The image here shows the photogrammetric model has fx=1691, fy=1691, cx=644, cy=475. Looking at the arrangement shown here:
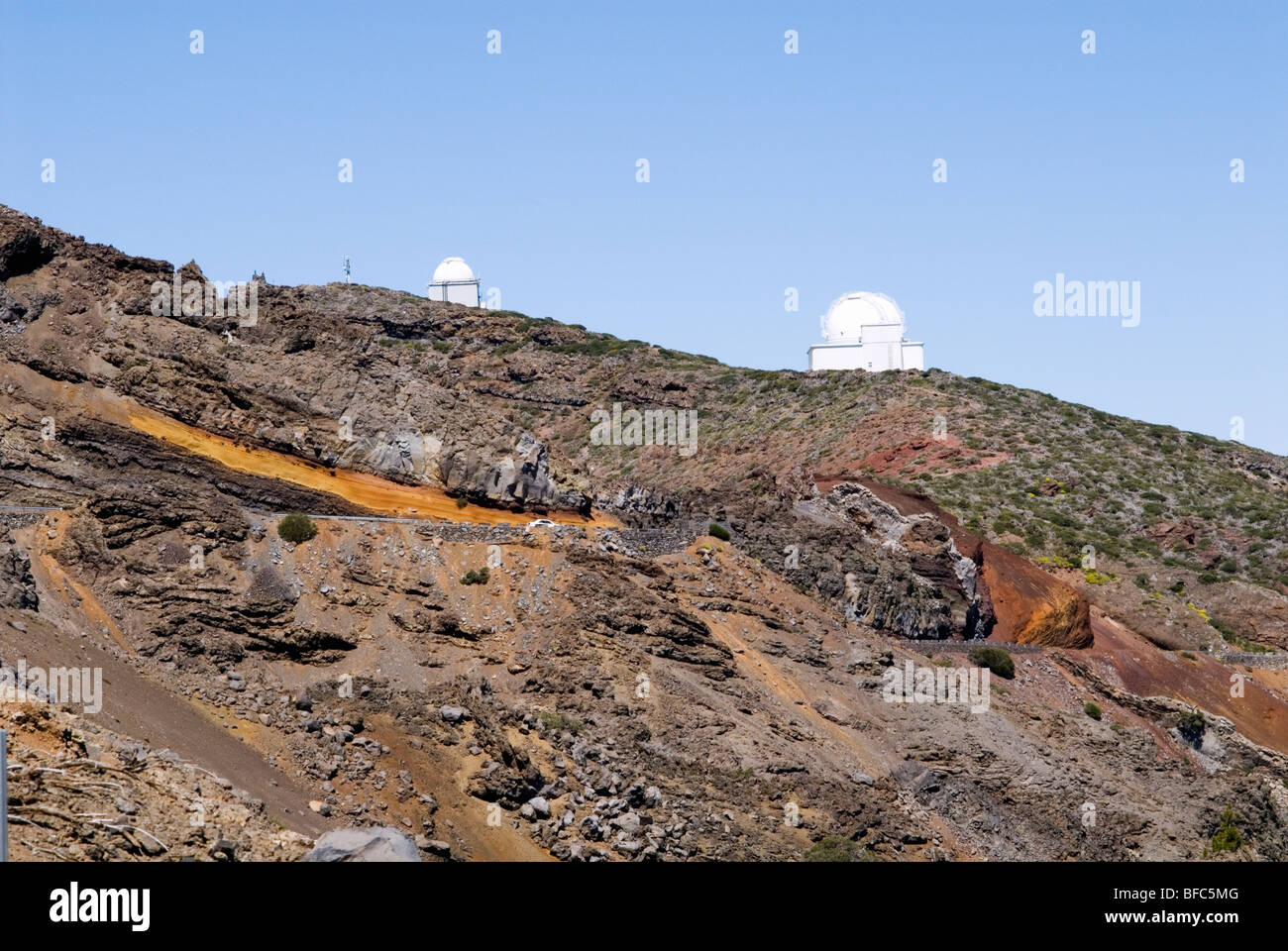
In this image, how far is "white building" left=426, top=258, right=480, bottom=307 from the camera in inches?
4680

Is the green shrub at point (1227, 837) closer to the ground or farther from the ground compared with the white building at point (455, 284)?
closer to the ground

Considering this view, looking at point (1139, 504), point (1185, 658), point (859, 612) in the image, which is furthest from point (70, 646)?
point (1139, 504)

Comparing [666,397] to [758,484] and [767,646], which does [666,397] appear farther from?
[767,646]

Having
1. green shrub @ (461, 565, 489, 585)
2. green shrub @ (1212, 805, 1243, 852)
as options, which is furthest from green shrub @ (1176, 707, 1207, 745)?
green shrub @ (461, 565, 489, 585)

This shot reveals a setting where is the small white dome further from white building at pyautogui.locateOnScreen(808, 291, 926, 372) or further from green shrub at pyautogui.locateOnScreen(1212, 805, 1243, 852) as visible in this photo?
green shrub at pyautogui.locateOnScreen(1212, 805, 1243, 852)

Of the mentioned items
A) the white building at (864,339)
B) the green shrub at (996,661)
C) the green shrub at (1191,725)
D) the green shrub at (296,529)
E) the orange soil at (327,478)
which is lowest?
the green shrub at (1191,725)

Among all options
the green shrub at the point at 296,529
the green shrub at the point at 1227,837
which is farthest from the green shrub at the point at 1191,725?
the green shrub at the point at 296,529

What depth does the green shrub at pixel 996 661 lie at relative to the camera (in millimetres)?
49594

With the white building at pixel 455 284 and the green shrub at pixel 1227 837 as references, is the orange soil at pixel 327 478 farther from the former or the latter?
the white building at pixel 455 284

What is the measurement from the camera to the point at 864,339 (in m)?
106

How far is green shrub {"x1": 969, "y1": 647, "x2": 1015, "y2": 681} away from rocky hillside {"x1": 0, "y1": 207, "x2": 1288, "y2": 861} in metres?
0.15

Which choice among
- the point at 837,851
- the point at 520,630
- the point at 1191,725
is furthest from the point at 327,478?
the point at 1191,725

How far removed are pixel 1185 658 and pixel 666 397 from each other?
52.0 meters

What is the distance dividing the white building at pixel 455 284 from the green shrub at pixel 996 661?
7426 centimetres
